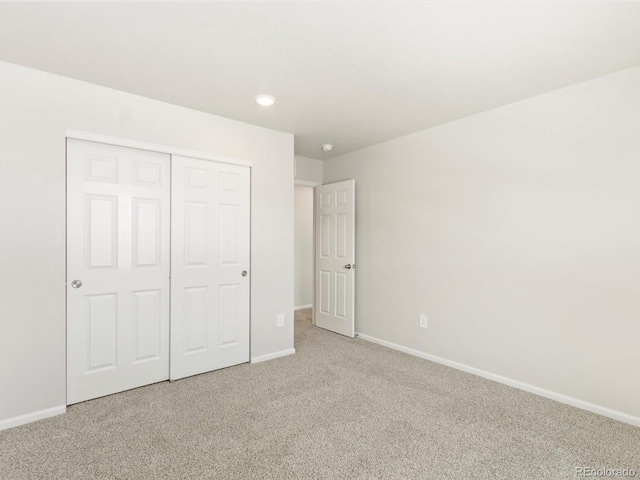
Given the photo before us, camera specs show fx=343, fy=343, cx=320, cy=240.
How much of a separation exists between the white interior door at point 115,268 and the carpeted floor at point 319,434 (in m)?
0.23

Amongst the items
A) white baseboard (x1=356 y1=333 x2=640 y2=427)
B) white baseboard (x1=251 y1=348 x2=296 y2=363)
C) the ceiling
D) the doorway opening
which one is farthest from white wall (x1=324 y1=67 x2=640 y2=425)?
the doorway opening

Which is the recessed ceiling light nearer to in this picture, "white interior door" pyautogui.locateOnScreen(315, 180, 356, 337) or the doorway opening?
"white interior door" pyautogui.locateOnScreen(315, 180, 356, 337)

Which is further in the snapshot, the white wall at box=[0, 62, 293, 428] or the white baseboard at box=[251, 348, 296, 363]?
the white baseboard at box=[251, 348, 296, 363]

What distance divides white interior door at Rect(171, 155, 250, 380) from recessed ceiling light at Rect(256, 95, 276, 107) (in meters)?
0.74

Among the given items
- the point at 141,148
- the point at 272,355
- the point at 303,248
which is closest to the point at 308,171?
the point at 303,248

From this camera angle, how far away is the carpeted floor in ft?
6.03

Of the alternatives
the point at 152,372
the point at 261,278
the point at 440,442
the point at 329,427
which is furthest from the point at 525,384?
the point at 152,372

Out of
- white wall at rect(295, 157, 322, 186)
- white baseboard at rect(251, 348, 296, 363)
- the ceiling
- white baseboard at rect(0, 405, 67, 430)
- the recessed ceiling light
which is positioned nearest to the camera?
the ceiling

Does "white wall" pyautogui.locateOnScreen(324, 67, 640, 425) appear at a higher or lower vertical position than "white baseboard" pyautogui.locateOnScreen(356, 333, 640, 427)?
higher

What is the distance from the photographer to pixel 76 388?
8.27 feet

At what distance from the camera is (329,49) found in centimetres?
209

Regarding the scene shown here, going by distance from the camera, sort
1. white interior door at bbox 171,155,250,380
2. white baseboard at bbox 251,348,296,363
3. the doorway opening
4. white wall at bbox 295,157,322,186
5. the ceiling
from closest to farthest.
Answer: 1. the ceiling
2. white interior door at bbox 171,155,250,380
3. white baseboard at bbox 251,348,296,363
4. white wall at bbox 295,157,322,186
5. the doorway opening

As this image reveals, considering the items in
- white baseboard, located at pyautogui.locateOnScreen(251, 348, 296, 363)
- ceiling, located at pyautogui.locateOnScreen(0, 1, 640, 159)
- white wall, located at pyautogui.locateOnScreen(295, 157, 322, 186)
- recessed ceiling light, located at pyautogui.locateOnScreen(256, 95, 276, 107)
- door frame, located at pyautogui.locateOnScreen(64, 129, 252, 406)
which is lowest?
white baseboard, located at pyautogui.locateOnScreen(251, 348, 296, 363)

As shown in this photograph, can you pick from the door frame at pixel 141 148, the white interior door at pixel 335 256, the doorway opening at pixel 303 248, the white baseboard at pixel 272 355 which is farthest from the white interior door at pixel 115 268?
the doorway opening at pixel 303 248
